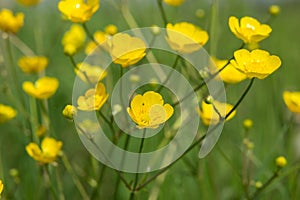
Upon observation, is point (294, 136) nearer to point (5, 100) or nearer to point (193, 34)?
Answer: point (193, 34)

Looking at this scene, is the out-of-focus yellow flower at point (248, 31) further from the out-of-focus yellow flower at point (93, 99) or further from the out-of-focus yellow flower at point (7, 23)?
the out-of-focus yellow flower at point (7, 23)

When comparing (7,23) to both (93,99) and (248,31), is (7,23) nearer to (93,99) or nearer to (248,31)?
(93,99)

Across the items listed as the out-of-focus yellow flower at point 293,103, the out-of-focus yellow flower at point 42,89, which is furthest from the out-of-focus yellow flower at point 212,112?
the out-of-focus yellow flower at point 42,89

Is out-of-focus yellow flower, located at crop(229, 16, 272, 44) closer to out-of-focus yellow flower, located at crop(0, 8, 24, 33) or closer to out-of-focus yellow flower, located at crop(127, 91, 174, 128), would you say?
out-of-focus yellow flower, located at crop(127, 91, 174, 128)

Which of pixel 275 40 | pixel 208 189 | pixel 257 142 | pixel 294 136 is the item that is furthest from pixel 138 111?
pixel 275 40

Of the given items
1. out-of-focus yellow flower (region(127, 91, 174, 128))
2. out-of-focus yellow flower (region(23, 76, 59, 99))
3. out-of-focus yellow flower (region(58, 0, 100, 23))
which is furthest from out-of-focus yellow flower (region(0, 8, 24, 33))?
out-of-focus yellow flower (region(127, 91, 174, 128))

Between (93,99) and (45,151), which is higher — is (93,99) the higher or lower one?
the higher one

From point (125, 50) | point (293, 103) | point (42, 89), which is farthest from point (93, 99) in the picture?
point (293, 103)

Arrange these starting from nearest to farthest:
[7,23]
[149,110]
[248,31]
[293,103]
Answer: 1. [149,110]
2. [248,31]
3. [293,103]
4. [7,23]
